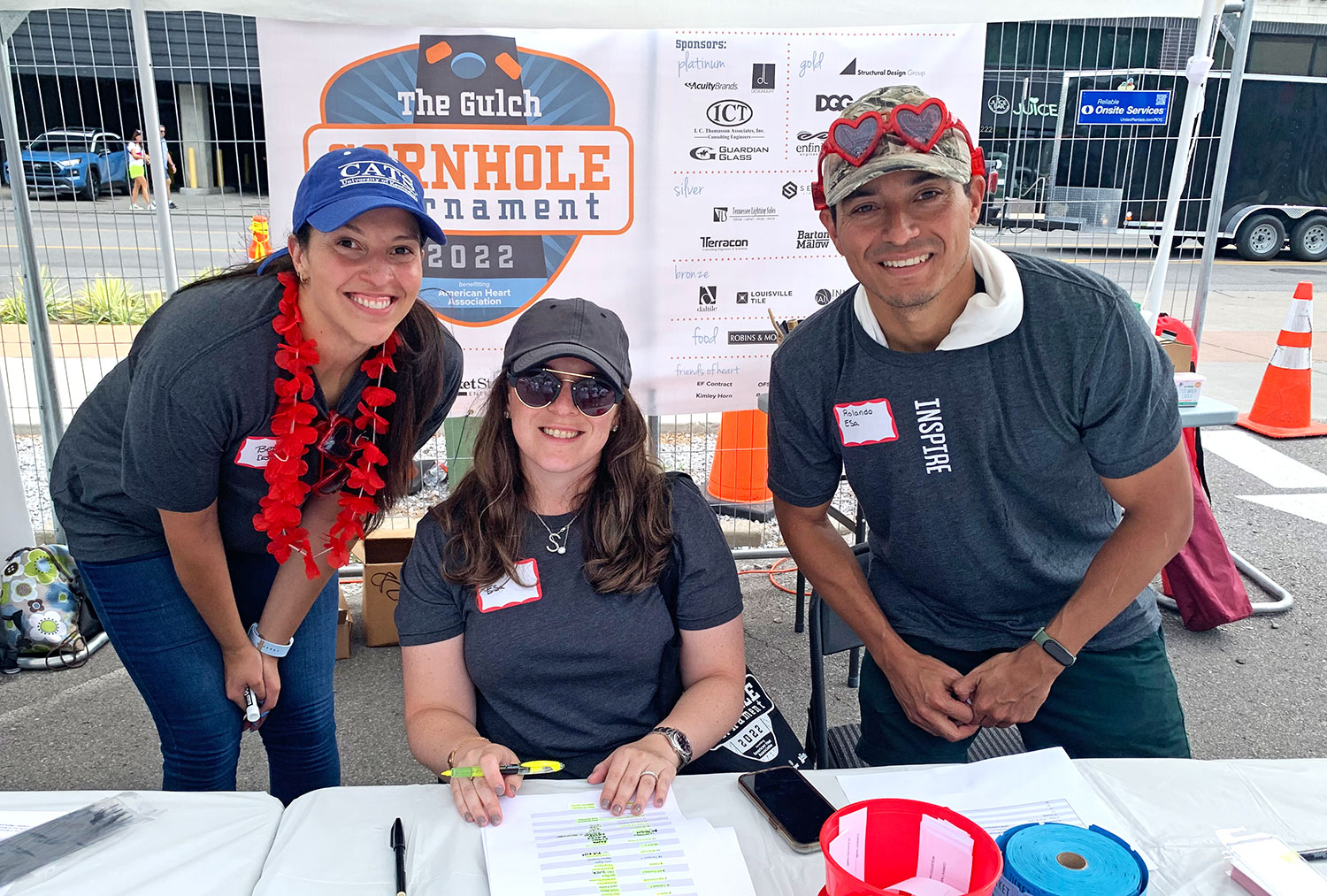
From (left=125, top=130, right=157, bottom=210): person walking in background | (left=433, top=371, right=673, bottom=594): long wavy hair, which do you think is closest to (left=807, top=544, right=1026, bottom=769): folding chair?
(left=433, top=371, right=673, bottom=594): long wavy hair

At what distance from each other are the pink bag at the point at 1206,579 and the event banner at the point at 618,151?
1.68m

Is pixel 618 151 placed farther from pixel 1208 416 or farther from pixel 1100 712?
pixel 1100 712

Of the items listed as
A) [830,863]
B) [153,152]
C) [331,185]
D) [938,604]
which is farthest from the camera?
[153,152]

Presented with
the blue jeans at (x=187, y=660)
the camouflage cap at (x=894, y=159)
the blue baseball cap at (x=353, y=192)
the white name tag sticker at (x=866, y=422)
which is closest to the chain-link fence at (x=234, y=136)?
the blue jeans at (x=187, y=660)

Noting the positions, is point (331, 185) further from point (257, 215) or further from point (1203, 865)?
point (257, 215)

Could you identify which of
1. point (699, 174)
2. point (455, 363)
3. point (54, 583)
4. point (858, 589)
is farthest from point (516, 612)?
point (54, 583)

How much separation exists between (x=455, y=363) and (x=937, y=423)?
1.04 m

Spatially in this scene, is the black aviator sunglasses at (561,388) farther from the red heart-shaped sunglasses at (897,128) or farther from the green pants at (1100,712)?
the green pants at (1100,712)

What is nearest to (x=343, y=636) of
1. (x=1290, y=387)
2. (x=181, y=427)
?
(x=181, y=427)

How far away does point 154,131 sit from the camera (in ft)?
11.3

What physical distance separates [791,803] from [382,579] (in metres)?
2.57

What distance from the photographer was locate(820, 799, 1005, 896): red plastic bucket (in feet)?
3.42

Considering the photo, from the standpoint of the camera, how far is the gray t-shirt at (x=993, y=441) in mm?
1855

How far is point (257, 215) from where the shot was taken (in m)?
3.96
